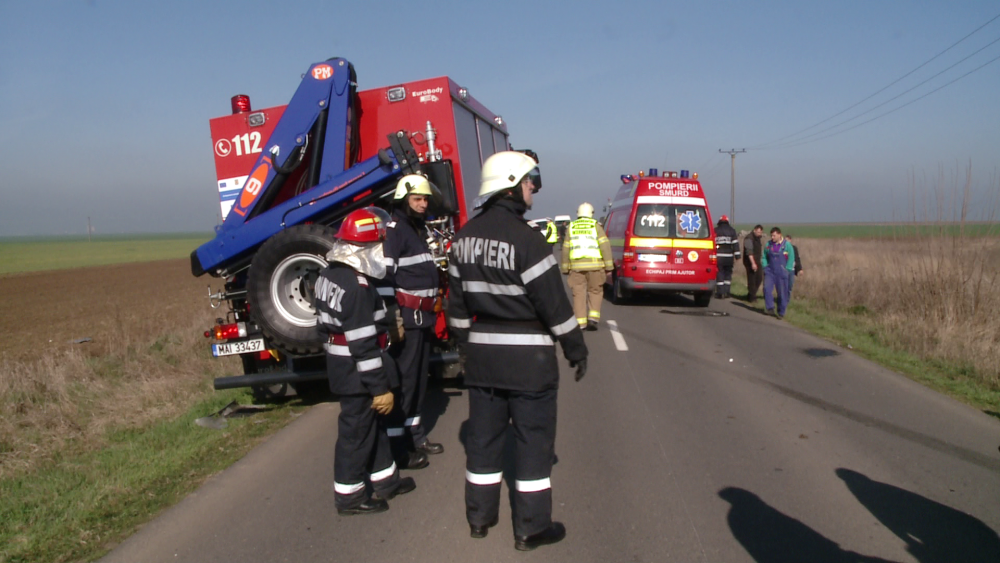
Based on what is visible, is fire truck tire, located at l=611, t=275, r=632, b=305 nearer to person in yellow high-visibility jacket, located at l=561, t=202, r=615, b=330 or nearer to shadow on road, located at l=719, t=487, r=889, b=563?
person in yellow high-visibility jacket, located at l=561, t=202, r=615, b=330

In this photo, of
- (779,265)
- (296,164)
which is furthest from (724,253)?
(296,164)

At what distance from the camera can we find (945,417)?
6.42m

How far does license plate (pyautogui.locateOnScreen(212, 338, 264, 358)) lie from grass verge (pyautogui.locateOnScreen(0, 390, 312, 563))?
66cm

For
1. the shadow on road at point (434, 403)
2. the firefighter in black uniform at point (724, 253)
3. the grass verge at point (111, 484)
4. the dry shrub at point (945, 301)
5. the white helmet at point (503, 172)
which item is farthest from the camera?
the firefighter in black uniform at point (724, 253)

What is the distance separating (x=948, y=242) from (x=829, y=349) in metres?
2.59

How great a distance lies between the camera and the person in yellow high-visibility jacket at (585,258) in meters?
10.4

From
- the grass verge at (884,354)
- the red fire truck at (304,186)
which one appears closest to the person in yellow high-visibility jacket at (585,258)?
the red fire truck at (304,186)

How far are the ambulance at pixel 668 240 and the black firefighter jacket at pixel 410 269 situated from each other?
9307 millimetres

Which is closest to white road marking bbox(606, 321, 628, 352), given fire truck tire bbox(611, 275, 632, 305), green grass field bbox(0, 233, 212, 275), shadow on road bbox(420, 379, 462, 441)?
fire truck tire bbox(611, 275, 632, 305)

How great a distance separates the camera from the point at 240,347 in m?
6.72

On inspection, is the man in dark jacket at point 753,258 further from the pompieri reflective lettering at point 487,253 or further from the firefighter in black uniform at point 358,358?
the pompieri reflective lettering at point 487,253

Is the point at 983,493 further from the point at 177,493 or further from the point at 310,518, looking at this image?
the point at 177,493

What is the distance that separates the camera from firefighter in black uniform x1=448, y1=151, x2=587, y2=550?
12.6 ft

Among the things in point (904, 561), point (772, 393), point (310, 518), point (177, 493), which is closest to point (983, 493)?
point (904, 561)
